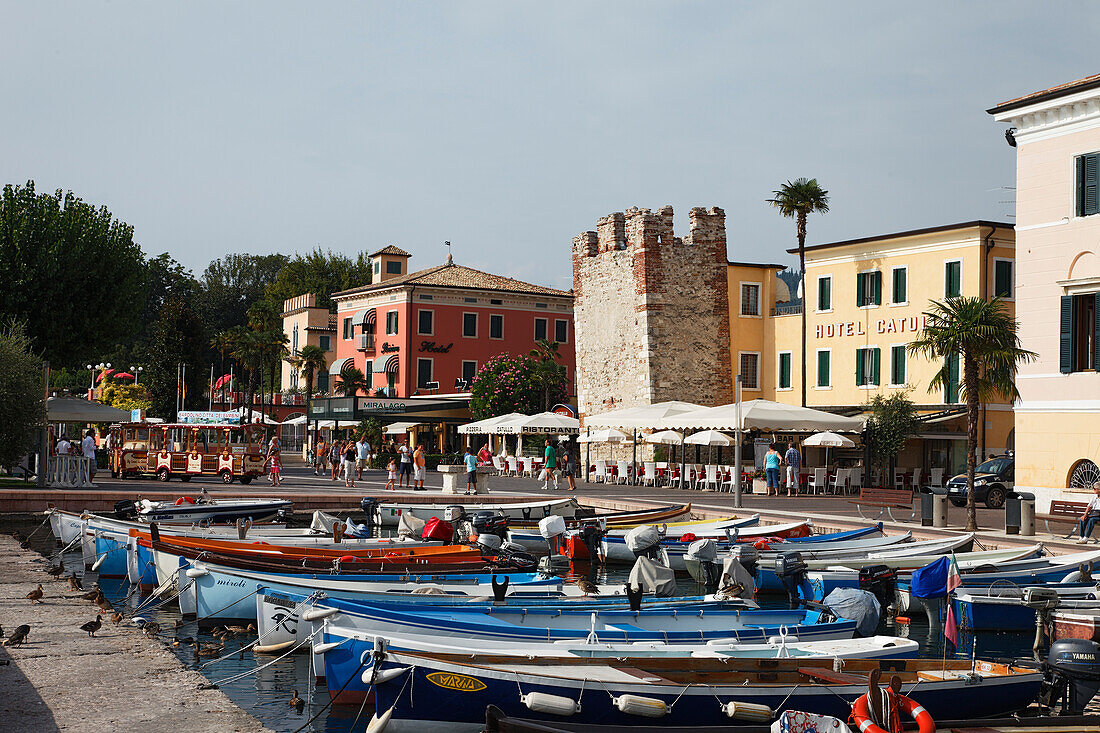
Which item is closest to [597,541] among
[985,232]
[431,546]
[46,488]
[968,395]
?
[431,546]

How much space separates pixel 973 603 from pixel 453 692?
982 cm

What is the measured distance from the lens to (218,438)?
41562 millimetres

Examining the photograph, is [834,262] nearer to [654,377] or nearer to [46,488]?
[654,377]

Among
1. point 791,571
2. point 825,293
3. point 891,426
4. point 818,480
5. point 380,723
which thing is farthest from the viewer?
point 825,293

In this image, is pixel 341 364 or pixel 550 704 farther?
pixel 341 364

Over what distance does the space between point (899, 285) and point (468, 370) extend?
33331 mm

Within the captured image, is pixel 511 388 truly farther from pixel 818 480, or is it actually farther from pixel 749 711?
pixel 749 711

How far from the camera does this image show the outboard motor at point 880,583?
632 inches

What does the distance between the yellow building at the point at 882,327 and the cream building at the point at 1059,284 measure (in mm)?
7781

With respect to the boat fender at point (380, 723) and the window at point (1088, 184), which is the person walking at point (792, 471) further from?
the boat fender at point (380, 723)

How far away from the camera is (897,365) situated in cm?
4131

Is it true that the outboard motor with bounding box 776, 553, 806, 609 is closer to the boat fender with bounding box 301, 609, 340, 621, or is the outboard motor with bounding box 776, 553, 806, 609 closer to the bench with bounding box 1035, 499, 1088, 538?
the boat fender with bounding box 301, 609, 340, 621

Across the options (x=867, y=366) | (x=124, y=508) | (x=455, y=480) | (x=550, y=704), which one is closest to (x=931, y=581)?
(x=550, y=704)

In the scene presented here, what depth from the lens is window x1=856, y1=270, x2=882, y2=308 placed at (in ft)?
139
